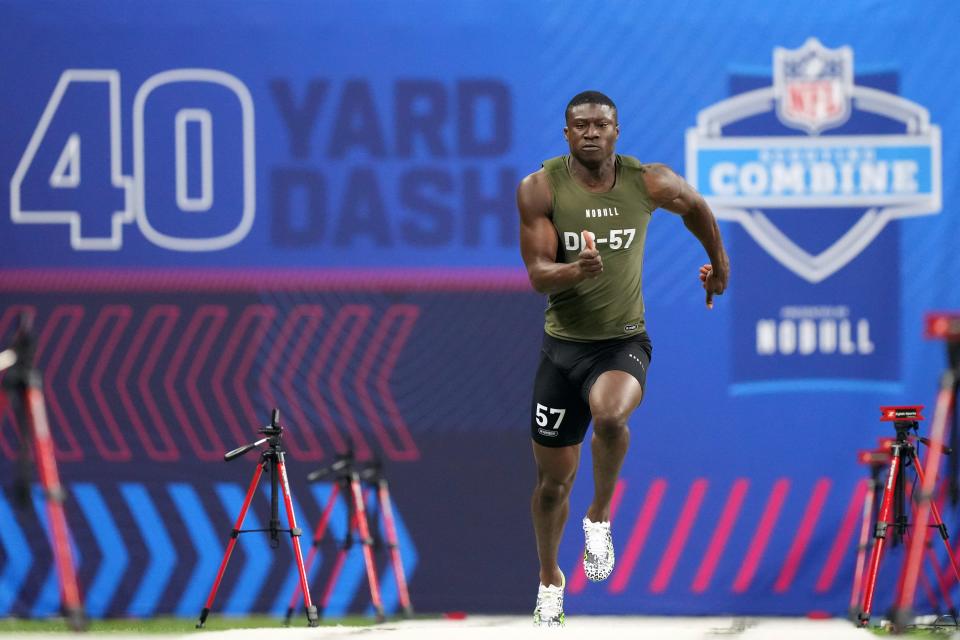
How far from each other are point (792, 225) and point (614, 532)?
5.86 feet

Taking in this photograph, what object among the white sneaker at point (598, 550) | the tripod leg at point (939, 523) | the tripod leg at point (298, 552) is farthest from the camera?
the tripod leg at point (298, 552)

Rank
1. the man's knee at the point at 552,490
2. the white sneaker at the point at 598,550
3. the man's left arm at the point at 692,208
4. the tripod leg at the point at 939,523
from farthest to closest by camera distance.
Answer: the tripod leg at the point at 939,523 → the man's knee at the point at 552,490 → the man's left arm at the point at 692,208 → the white sneaker at the point at 598,550

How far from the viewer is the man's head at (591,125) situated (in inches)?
188

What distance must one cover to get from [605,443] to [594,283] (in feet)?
1.98

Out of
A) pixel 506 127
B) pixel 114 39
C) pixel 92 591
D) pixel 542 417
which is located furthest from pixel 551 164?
pixel 92 591

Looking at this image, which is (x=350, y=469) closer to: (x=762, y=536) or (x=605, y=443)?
(x=762, y=536)

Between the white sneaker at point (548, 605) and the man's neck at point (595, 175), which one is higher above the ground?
the man's neck at point (595, 175)

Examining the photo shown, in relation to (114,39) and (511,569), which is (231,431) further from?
(114,39)

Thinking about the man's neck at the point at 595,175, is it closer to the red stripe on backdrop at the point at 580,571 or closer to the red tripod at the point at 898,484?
the red tripod at the point at 898,484

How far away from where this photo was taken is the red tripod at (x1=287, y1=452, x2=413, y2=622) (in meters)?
6.73

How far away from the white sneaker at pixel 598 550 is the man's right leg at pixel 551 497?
33 centimetres

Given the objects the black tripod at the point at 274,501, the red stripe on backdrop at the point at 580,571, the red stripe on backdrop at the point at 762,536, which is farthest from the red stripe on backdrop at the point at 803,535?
the black tripod at the point at 274,501

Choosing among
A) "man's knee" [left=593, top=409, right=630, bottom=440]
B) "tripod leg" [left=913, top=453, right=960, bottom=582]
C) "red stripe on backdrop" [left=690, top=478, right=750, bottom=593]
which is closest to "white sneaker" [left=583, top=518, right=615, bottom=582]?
"man's knee" [left=593, top=409, right=630, bottom=440]

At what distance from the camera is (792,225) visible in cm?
699
